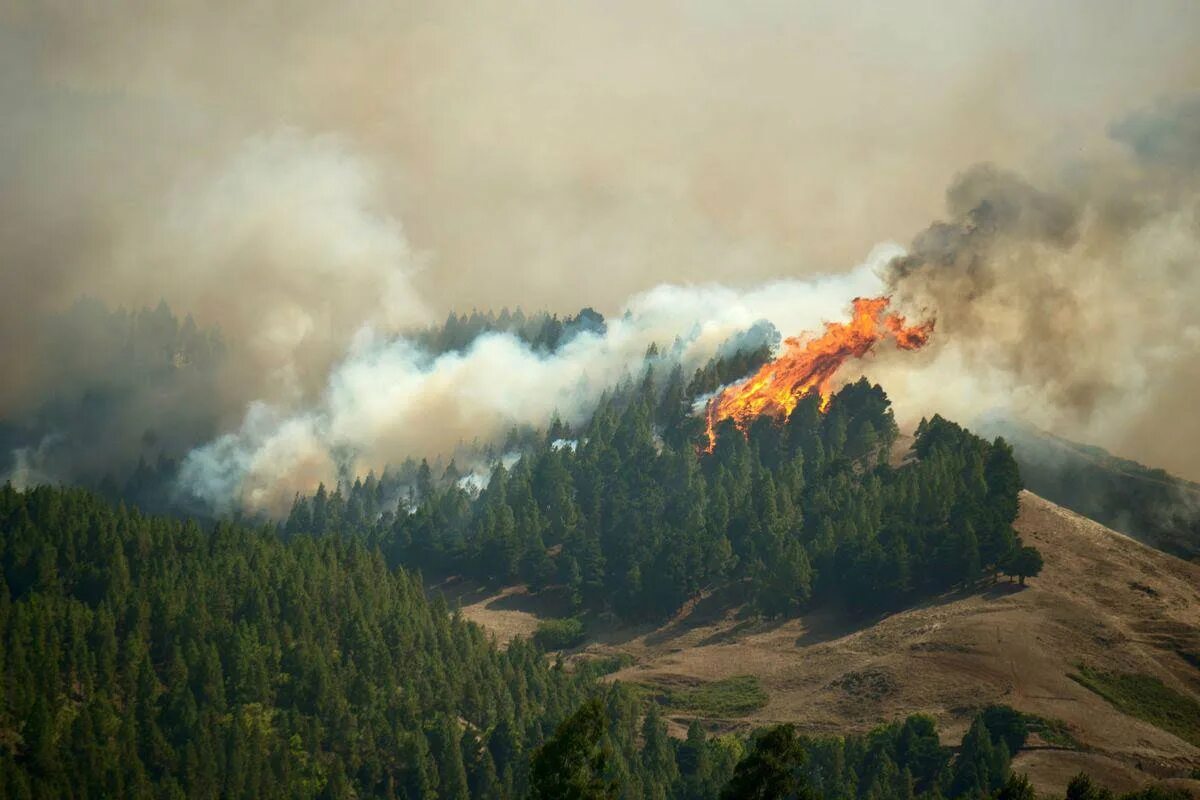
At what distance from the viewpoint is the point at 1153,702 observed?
640 ft

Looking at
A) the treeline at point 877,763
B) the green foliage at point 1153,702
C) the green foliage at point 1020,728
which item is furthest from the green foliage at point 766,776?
the green foliage at point 1153,702

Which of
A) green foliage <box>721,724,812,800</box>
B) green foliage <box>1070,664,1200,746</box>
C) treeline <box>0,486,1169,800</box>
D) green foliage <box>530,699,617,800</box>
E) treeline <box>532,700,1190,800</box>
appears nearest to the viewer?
green foliage <box>530,699,617,800</box>

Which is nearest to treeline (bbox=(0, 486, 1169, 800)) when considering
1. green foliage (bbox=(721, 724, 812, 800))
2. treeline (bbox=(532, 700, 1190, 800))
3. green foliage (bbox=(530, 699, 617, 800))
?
treeline (bbox=(532, 700, 1190, 800))

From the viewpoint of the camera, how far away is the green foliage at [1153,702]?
190375 millimetres

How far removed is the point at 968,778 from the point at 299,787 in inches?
2957

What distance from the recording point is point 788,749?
102 metres

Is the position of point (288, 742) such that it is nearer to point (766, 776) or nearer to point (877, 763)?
point (877, 763)

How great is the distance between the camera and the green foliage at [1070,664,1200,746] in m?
190

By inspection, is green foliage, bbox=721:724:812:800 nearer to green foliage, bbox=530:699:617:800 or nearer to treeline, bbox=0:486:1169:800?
green foliage, bbox=530:699:617:800

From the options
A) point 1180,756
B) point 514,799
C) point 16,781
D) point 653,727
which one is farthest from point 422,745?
point 1180,756

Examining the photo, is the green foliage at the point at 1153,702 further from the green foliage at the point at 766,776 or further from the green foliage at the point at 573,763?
the green foliage at the point at 573,763

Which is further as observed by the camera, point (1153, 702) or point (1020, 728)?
point (1153, 702)

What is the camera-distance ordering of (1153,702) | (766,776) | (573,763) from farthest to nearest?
(1153,702)
(766,776)
(573,763)

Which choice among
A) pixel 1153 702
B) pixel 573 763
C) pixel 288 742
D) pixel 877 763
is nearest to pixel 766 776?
pixel 573 763
